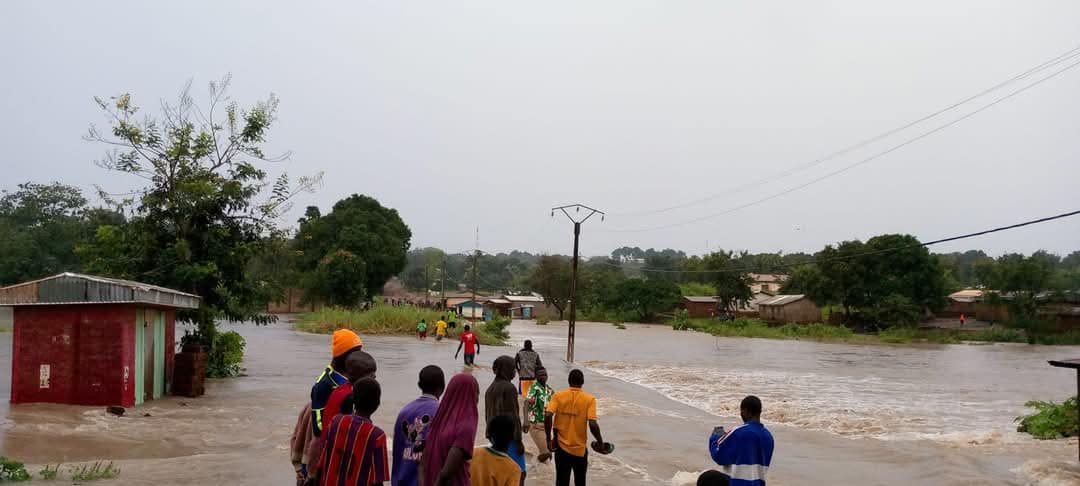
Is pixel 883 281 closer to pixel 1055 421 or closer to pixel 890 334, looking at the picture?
pixel 890 334

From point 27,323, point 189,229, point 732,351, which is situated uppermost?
point 189,229

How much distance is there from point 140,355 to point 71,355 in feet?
4.44

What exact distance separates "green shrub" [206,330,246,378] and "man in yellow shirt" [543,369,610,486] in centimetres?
1497

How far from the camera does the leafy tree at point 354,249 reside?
67812mm

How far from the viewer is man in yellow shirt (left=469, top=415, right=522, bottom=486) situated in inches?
187

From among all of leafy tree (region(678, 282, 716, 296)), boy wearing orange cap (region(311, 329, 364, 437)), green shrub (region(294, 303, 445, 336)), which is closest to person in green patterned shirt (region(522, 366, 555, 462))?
boy wearing orange cap (region(311, 329, 364, 437))

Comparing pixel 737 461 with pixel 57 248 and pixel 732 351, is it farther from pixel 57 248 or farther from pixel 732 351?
pixel 57 248

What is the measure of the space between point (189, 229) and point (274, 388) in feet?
13.4

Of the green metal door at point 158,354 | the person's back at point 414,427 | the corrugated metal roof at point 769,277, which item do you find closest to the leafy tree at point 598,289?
the corrugated metal roof at point 769,277

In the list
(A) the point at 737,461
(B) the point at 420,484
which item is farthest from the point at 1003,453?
(B) the point at 420,484

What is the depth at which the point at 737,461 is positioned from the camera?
19.5ft

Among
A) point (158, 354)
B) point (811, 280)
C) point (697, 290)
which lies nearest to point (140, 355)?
point (158, 354)

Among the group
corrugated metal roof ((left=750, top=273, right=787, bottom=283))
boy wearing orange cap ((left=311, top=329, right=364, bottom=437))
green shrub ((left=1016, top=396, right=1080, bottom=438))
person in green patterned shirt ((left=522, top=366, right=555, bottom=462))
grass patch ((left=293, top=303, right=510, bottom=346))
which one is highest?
corrugated metal roof ((left=750, top=273, right=787, bottom=283))

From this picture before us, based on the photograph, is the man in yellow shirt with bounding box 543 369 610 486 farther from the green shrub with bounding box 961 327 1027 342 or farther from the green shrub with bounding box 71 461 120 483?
the green shrub with bounding box 961 327 1027 342
